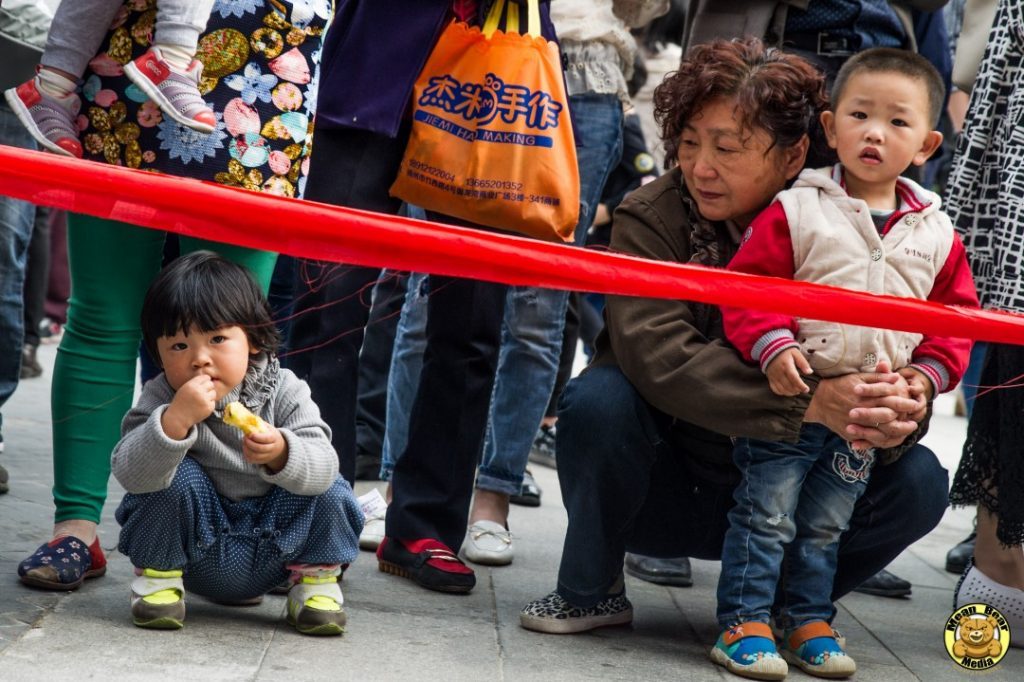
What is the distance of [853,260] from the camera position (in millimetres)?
2742

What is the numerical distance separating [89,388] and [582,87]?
1.90 m

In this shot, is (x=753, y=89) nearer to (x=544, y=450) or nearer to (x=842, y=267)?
(x=842, y=267)

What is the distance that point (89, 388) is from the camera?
2791 mm

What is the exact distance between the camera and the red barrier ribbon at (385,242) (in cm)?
221

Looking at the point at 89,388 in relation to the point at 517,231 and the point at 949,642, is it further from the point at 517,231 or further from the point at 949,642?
the point at 949,642

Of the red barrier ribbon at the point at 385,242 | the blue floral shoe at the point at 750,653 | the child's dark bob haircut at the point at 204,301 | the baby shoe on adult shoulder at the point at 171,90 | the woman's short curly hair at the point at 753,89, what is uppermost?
the woman's short curly hair at the point at 753,89

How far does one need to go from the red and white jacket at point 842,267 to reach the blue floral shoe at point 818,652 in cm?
56

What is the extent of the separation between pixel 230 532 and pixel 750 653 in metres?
1.08

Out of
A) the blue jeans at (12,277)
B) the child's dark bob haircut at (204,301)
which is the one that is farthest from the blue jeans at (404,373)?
the child's dark bob haircut at (204,301)

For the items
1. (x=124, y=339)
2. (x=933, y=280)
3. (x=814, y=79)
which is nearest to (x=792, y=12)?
(x=814, y=79)

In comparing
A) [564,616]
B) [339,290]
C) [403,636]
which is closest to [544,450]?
[339,290]

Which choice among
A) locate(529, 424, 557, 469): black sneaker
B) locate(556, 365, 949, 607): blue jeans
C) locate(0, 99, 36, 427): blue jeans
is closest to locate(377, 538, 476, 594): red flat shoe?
locate(556, 365, 949, 607): blue jeans

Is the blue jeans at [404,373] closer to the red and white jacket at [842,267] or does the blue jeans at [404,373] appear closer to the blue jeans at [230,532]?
the blue jeans at [230,532]

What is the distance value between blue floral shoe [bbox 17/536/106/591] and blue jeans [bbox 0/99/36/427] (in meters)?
1.18
